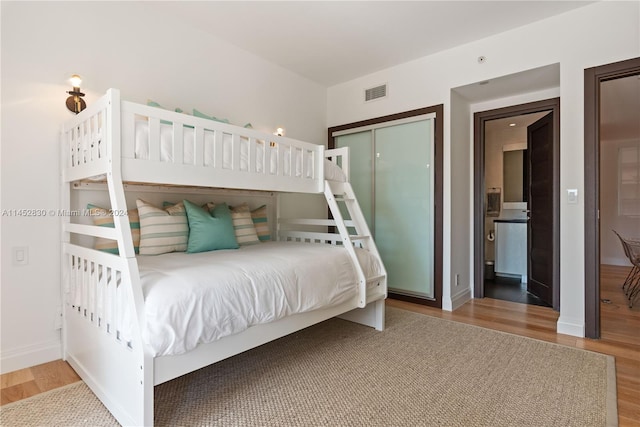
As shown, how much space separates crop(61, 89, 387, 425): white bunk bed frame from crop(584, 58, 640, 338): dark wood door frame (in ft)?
5.57

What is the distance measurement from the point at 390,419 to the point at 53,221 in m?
2.22

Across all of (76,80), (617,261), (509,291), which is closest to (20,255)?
(76,80)

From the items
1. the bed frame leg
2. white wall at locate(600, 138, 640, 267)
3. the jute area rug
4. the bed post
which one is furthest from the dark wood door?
the bed post

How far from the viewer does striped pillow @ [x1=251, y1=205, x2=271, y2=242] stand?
3.02 metres

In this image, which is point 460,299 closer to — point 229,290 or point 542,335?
point 542,335

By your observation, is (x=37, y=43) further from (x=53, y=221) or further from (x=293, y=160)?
(x=293, y=160)

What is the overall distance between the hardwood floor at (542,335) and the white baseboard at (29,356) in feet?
0.13

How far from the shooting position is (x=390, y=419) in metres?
1.47

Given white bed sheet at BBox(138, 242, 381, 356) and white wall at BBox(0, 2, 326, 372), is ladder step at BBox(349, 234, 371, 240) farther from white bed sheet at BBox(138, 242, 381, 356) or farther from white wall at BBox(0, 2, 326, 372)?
white wall at BBox(0, 2, 326, 372)

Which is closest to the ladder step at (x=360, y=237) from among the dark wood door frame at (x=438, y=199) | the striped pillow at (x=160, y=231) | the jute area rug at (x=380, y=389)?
the jute area rug at (x=380, y=389)

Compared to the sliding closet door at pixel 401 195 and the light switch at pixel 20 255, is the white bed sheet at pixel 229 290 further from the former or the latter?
the sliding closet door at pixel 401 195

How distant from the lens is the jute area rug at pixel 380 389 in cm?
148

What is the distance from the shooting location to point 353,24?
8.91ft

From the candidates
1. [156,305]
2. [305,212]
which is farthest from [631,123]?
[156,305]
